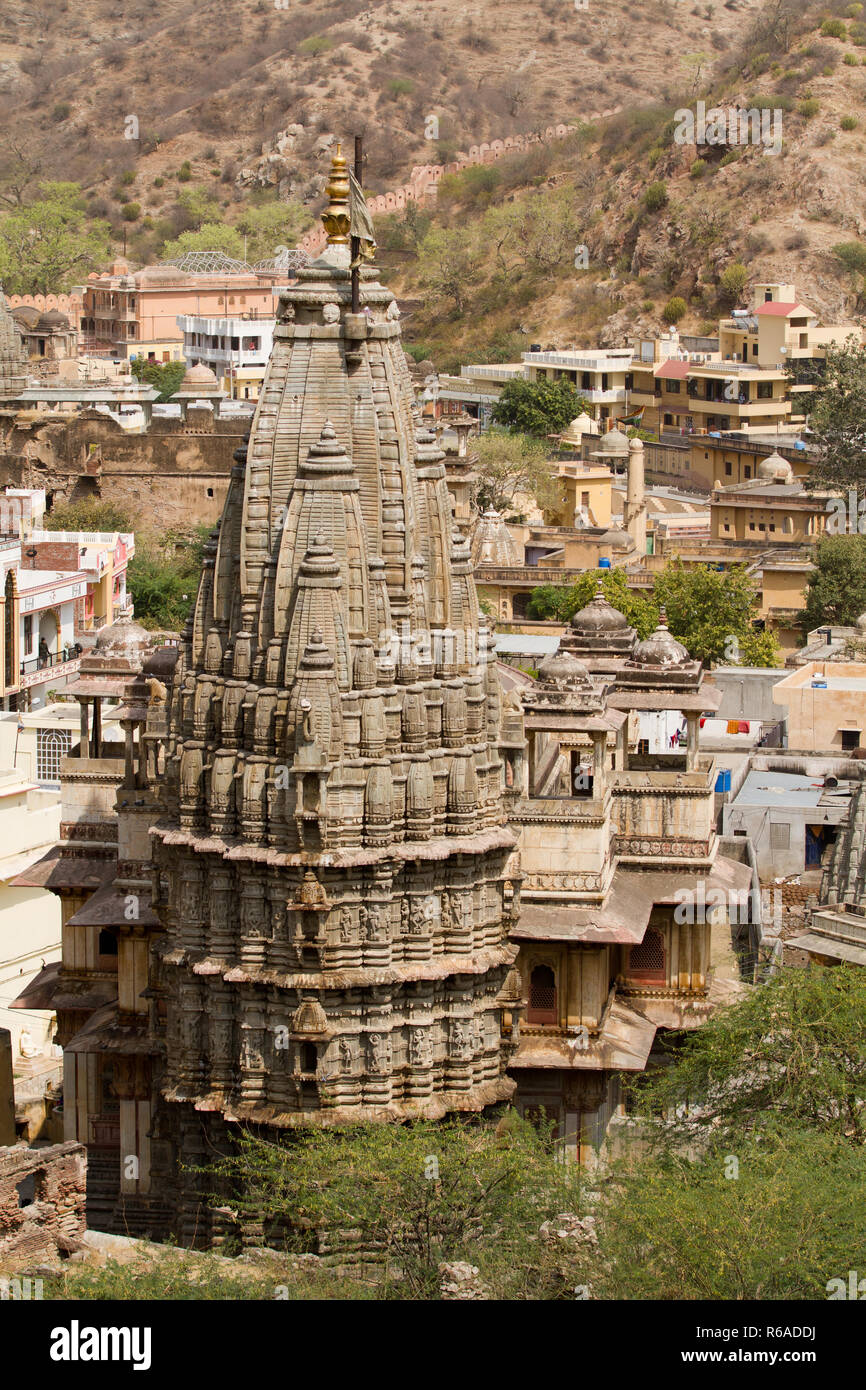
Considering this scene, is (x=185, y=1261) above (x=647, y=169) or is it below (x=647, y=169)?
below

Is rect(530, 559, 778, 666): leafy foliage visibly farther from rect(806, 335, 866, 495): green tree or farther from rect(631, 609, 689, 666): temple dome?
rect(631, 609, 689, 666): temple dome

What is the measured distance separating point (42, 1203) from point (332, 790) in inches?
262

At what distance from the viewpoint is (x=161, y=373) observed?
12556 centimetres

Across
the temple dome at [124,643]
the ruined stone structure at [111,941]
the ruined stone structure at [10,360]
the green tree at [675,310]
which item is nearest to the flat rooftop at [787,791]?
the temple dome at [124,643]

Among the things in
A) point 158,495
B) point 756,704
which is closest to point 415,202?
point 158,495

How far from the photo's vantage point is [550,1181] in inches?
1212

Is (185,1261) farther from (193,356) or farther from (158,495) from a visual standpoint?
(193,356)

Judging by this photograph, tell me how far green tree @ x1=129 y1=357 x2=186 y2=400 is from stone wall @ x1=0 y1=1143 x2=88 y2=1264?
9335 centimetres

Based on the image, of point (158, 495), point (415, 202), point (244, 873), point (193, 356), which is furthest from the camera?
point (415, 202)

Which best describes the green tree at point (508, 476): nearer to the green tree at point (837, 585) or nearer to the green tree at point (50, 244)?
the green tree at point (837, 585)

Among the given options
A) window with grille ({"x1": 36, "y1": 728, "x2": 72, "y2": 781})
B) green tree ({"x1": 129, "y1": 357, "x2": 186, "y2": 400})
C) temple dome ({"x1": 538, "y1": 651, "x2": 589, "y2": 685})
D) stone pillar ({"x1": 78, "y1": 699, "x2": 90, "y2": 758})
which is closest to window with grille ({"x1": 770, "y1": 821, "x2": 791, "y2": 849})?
temple dome ({"x1": 538, "y1": 651, "x2": 589, "y2": 685})

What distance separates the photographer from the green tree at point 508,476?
9650cm

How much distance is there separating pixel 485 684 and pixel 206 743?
12.7 feet

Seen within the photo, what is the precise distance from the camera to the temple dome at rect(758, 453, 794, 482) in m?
98.7
